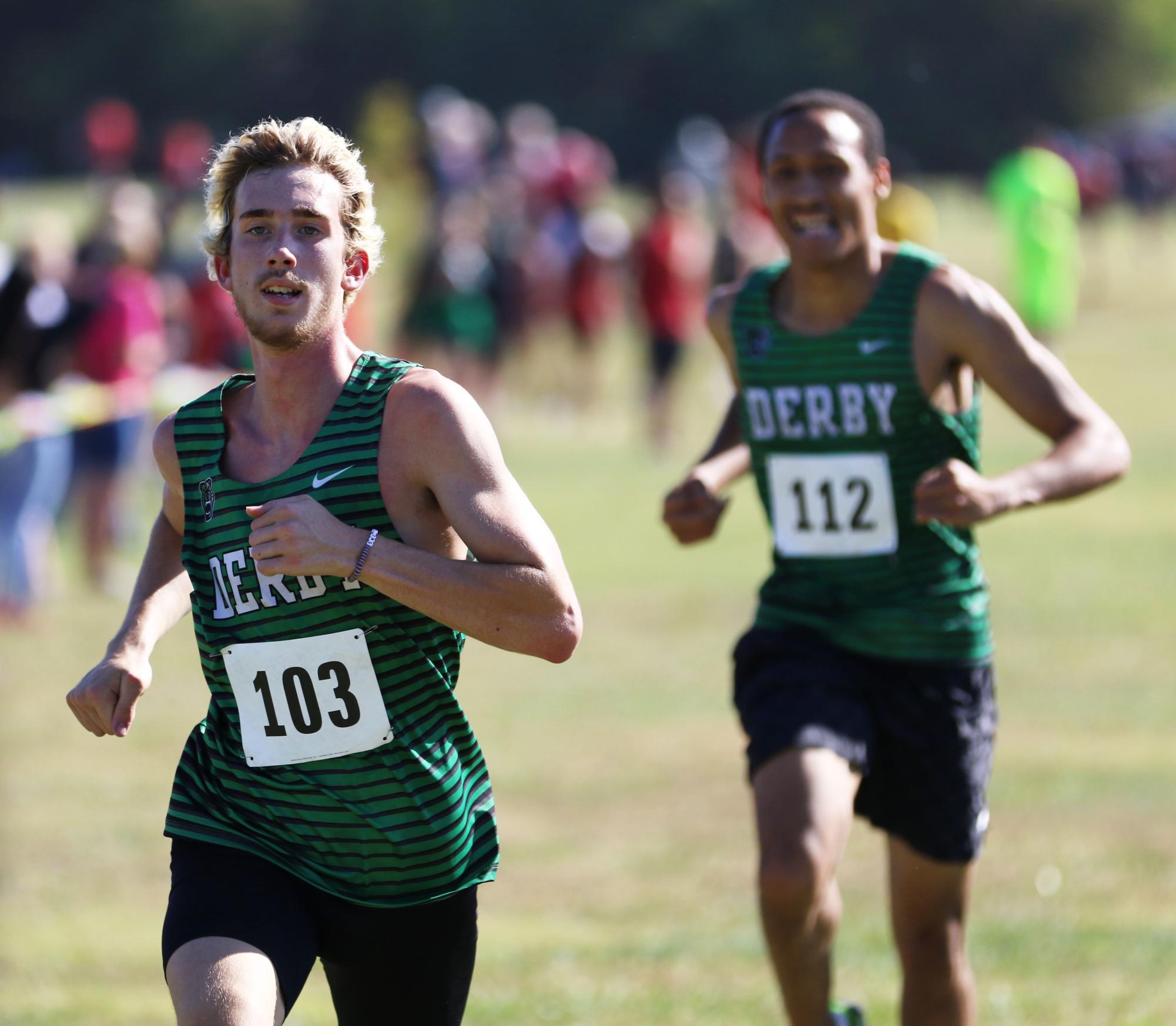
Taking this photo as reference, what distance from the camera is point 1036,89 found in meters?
42.3

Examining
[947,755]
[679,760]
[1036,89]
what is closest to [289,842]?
[947,755]

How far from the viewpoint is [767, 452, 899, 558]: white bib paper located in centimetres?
463

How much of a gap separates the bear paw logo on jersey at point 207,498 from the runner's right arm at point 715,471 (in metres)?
1.33

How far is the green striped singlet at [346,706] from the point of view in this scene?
3.40 m

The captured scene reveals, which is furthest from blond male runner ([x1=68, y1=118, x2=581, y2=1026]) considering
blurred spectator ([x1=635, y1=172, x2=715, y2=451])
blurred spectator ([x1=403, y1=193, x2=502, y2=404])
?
blurred spectator ([x1=403, y1=193, x2=502, y2=404])

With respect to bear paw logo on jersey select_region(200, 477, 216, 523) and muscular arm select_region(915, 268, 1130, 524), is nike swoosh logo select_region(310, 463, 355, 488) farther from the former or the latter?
muscular arm select_region(915, 268, 1130, 524)

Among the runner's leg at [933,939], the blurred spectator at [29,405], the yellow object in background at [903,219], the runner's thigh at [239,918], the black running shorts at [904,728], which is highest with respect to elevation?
the yellow object in background at [903,219]

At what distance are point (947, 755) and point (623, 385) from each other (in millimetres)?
20398

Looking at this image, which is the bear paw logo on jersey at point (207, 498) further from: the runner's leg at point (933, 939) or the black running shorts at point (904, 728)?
the runner's leg at point (933, 939)

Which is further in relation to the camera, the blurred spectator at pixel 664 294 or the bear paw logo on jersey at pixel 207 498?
the blurred spectator at pixel 664 294

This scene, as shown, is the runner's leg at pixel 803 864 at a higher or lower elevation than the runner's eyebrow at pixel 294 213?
lower

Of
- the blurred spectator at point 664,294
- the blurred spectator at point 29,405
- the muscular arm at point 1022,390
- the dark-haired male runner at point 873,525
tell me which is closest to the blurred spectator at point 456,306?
the blurred spectator at point 664,294

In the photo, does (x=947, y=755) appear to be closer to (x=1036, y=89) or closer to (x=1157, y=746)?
(x=1157, y=746)

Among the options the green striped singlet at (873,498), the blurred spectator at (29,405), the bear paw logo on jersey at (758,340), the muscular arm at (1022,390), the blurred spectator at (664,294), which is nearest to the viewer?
the muscular arm at (1022,390)
